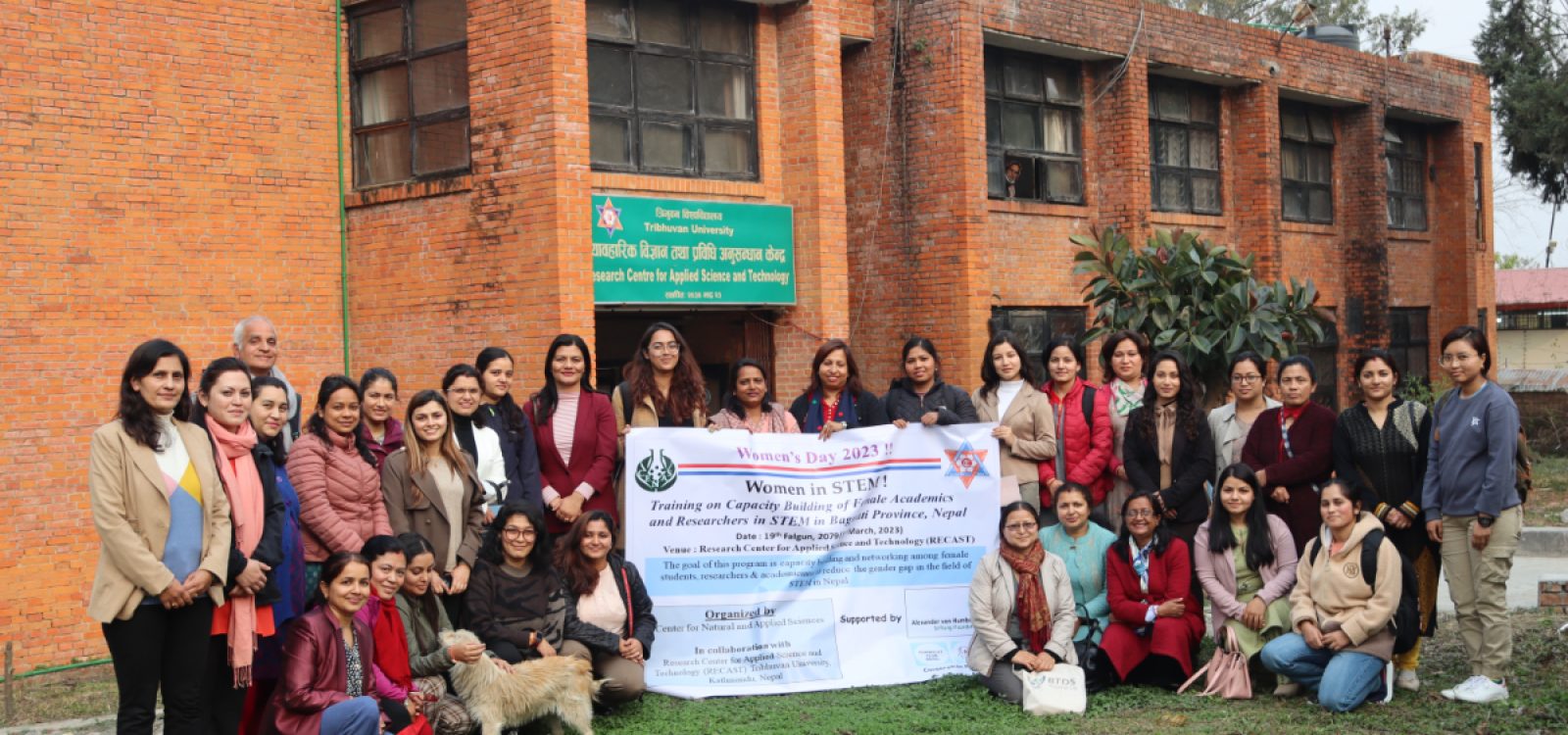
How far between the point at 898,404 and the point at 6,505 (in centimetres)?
624

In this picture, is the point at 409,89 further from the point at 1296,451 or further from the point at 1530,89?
the point at 1530,89

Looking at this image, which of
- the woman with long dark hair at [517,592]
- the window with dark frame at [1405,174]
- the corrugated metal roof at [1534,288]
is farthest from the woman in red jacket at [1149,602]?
the corrugated metal roof at [1534,288]

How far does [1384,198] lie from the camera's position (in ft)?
68.4

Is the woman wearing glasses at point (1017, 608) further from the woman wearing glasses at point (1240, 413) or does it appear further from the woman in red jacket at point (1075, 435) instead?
the woman wearing glasses at point (1240, 413)

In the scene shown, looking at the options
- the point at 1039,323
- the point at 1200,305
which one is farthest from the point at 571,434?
the point at 1039,323

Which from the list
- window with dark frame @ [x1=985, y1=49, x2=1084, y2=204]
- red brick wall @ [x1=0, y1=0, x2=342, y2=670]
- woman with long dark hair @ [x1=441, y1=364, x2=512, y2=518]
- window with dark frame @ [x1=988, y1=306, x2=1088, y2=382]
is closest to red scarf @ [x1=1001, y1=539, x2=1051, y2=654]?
woman with long dark hair @ [x1=441, y1=364, x2=512, y2=518]

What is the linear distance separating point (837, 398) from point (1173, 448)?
6.42 ft

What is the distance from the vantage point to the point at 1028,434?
842 centimetres

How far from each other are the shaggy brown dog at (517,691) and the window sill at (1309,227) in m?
14.8

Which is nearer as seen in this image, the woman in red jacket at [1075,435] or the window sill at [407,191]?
the woman in red jacket at [1075,435]

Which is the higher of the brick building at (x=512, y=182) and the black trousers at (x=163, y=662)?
the brick building at (x=512, y=182)

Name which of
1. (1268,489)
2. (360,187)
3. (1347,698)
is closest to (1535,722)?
(1347,698)

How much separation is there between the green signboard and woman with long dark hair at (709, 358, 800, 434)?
326 cm

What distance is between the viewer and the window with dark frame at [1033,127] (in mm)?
15789
